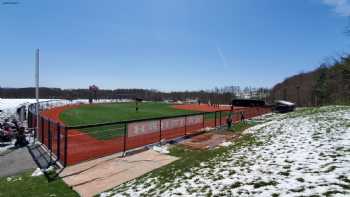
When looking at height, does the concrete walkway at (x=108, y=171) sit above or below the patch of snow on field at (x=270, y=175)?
below

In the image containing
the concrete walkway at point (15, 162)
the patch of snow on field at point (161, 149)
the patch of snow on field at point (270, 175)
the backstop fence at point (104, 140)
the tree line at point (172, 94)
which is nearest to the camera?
the patch of snow on field at point (270, 175)

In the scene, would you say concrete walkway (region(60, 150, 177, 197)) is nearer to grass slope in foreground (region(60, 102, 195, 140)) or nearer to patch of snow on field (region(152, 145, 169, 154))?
patch of snow on field (region(152, 145, 169, 154))

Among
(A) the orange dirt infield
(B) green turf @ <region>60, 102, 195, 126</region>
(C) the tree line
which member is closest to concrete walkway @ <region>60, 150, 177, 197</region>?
(A) the orange dirt infield

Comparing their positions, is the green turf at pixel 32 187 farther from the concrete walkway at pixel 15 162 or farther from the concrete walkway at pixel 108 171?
the concrete walkway at pixel 15 162

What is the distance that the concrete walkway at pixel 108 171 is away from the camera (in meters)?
7.34

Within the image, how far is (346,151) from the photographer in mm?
7184

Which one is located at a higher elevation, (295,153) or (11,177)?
(295,153)

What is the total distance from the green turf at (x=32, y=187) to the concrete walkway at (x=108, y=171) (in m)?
0.28

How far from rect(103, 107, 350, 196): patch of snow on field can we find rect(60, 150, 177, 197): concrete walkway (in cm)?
72

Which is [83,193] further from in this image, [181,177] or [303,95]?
[303,95]

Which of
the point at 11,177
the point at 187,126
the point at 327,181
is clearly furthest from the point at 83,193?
the point at 187,126

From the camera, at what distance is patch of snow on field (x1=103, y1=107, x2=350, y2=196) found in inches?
200

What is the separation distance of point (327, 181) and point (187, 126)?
37.0ft

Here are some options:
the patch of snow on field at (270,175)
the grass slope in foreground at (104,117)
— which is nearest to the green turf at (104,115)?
the grass slope in foreground at (104,117)
